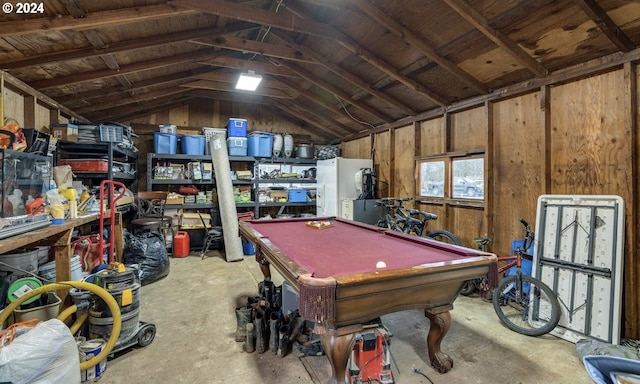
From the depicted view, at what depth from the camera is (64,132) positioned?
144 inches

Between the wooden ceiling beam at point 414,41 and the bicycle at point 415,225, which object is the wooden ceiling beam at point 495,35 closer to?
the wooden ceiling beam at point 414,41

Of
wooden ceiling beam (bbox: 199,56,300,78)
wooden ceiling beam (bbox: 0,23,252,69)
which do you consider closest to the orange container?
wooden ceiling beam (bbox: 199,56,300,78)

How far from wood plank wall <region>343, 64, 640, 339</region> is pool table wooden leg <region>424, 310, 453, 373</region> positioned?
5.30 feet

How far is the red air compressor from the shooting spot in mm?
1672

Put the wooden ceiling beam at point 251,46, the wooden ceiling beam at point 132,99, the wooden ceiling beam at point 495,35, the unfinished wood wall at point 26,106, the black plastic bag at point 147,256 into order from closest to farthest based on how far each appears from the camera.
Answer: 1. the wooden ceiling beam at point 495,35
2. the unfinished wood wall at point 26,106
3. the wooden ceiling beam at point 251,46
4. the black plastic bag at point 147,256
5. the wooden ceiling beam at point 132,99

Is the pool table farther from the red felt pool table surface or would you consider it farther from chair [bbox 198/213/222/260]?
chair [bbox 198/213/222/260]

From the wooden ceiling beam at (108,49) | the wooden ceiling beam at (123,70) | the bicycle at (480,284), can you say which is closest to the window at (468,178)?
the bicycle at (480,284)

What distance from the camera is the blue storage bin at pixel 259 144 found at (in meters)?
5.62

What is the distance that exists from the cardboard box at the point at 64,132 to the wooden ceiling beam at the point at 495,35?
4429 millimetres

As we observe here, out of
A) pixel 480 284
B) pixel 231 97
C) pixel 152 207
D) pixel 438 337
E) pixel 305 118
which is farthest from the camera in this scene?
pixel 305 118

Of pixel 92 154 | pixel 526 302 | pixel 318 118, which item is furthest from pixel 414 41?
pixel 92 154

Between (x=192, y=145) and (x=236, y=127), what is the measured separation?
0.86 metres

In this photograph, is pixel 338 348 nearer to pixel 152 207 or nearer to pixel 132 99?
pixel 152 207

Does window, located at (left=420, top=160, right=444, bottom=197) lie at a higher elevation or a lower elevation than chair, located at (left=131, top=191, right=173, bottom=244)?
higher
